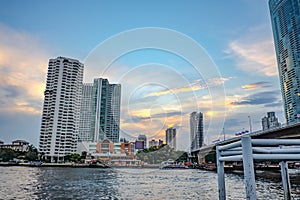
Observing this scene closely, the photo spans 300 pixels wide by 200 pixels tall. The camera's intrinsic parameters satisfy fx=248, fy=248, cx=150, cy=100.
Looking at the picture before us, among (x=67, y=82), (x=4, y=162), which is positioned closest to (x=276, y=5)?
(x=67, y=82)

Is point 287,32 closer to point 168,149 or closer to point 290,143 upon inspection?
point 168,149

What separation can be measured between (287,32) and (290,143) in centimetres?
10071

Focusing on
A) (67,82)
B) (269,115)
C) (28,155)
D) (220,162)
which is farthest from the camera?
(67,82)

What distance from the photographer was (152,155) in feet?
89.6

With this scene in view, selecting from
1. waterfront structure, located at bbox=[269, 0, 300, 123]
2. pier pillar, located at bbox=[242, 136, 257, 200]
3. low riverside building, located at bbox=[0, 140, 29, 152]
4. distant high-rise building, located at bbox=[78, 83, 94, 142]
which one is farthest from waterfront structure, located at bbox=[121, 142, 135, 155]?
low riverside building, located at bbox=[0, 140, 29, 152]

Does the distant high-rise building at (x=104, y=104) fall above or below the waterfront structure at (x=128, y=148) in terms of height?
above

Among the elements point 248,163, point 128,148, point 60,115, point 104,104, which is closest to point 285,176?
point 248,163

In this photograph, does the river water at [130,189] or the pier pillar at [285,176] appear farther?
the river water at [130,189]

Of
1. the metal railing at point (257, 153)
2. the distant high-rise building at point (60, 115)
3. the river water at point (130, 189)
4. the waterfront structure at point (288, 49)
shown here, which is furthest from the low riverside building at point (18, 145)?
the metal railing at point (257, 153)

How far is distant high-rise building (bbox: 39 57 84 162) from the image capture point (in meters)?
83.5

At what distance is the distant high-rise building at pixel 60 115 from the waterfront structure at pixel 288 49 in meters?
68.6

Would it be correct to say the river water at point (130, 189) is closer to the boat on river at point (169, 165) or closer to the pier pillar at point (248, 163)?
the boat on river at point (169, 165)

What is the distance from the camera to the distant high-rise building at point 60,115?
274ft

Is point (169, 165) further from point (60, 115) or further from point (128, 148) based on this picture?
point (60, 115)
